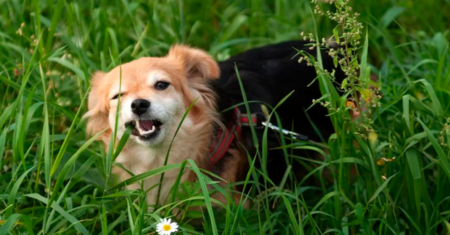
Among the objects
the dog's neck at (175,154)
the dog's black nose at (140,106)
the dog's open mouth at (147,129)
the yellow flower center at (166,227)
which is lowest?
the dog's neck at (175,154)

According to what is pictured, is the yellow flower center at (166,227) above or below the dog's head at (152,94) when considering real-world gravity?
below

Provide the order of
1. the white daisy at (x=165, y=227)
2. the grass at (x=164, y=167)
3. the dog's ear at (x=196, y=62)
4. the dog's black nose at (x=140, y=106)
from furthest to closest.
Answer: the dog's ear at (x=196, y=62)
the dog's black nose at (x=140, y=106)
the grass at (x=164, y=167)
the white daisy at (x=165, y=227)

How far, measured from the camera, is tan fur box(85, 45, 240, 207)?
3455 mm

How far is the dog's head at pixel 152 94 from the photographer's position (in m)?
3.23

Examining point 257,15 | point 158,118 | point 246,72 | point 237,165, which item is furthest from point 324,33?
point 158,118

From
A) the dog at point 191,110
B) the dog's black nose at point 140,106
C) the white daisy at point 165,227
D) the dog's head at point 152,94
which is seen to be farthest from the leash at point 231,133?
the white daisy at point 165,227

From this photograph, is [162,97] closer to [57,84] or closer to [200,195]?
[200,195]

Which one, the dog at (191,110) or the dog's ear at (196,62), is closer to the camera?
the dog at (191,110)

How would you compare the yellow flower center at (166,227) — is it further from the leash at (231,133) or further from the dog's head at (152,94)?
the leash at (231,133)

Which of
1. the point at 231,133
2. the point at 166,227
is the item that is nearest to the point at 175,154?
the point at 231,133

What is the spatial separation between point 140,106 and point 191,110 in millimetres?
429

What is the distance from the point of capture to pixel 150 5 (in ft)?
15.7

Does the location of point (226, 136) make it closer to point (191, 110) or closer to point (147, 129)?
point (191, 110)

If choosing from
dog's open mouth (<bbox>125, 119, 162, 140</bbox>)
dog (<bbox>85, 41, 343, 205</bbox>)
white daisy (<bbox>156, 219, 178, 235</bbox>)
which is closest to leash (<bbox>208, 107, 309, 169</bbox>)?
dog (<bbox>85, 41, 343, 205</bbox>)
